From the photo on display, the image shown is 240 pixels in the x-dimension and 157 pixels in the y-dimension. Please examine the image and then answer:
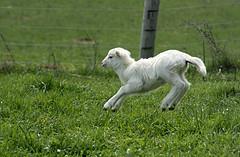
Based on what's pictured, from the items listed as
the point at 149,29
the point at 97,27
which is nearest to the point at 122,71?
the point at 149,29

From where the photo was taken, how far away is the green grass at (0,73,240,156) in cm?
552

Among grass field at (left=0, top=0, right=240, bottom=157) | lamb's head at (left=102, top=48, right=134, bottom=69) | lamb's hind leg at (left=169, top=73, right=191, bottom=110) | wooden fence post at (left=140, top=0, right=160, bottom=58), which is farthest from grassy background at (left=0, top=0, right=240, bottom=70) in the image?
lamb's hind leg at (left=169, top=73, right=191, bottom=110)

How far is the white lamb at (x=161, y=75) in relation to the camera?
7.18 meters

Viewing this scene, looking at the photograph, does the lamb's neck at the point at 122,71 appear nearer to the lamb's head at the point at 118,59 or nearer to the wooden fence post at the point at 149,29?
the lamb's head at the point at 118,59

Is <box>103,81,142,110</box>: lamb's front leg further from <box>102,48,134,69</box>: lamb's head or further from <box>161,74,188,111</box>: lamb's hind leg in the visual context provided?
<box>102,48,134,69</box>: lamb's head

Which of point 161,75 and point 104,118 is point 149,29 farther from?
point 104,118

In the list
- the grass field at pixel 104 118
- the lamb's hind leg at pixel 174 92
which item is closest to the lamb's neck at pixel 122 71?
the grass field at pixel 104 118

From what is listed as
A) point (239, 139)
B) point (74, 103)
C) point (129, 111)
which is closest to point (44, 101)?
point (74, 103)

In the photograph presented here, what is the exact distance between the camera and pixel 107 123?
6.50 m

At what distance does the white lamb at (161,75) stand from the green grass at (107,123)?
0.50 feet

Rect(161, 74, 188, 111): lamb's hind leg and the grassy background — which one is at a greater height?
Rect(161, 74, 188, 111): lamb's hind leg

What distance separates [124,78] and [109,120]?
1457mm

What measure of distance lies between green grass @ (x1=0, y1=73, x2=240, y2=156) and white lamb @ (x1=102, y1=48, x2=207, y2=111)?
15 cm

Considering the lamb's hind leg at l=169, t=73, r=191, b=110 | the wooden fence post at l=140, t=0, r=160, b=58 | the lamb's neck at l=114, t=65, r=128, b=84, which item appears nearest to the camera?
the lamb's hind leg at l=169, t=73, r=191, b=110
